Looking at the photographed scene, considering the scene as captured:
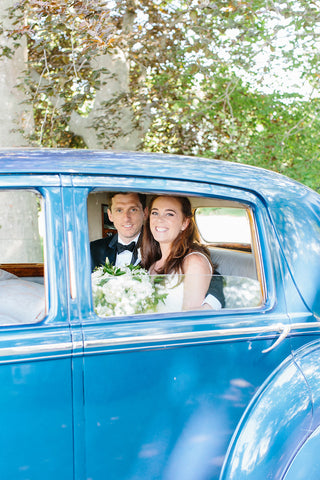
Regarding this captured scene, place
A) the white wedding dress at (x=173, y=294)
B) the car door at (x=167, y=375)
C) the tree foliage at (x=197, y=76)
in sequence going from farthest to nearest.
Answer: the tree foliage at (x=197, y=76) < the white wedding dress at (x=173, y=294) < the car door at (x=167, y=375)

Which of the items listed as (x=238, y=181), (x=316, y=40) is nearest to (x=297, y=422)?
(x=238, y=181)

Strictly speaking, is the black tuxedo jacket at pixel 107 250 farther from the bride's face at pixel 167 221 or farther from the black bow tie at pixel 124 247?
the bride's face at pixel 167 221

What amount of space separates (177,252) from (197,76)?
209 inches

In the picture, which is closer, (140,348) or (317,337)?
(140,348)

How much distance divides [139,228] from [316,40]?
14.4 ft

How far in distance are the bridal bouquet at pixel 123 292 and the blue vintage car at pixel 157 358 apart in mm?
58

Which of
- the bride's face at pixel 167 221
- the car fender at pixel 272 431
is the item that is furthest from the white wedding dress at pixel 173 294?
the car fender at pixel 272 431

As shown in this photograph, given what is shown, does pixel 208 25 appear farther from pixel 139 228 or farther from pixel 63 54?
pixel 139 228

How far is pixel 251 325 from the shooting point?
2107 mm

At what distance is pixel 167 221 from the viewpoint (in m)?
2.71

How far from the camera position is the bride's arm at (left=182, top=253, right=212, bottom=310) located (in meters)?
2.24

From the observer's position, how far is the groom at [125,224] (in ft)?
10.3

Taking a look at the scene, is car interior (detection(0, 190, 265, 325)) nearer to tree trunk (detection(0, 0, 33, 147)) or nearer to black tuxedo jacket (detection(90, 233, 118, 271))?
black tuxedo jacket (detection(90, 233, 118, 271))

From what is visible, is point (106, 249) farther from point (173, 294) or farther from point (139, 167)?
point (139, 167)
